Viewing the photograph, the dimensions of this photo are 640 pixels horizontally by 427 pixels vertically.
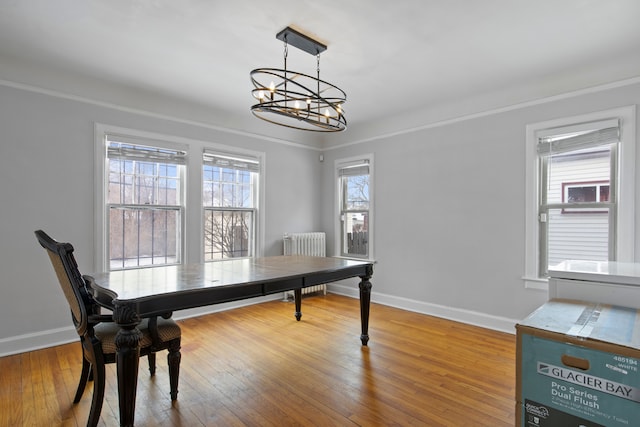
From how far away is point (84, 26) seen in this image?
253cm

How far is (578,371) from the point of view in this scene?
3.44 feet

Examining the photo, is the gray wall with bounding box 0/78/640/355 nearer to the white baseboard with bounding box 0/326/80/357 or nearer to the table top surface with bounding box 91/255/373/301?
the white baseboard with bounding box 0/326/80/357

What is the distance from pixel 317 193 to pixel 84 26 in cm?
382

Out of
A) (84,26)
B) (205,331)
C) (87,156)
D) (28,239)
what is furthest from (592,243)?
(28,239)

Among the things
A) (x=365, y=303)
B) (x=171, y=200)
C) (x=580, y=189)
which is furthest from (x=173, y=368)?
(x=580, y=189)

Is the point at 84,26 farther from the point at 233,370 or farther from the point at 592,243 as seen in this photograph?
the point at 592,243

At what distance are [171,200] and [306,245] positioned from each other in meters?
2.06

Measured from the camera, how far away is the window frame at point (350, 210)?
16.5 ft

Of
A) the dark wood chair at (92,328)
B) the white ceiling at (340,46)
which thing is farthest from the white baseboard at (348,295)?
the white ceiling at (340,46)

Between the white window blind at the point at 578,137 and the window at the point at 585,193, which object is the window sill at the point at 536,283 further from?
the white window blind at the point at 578,137

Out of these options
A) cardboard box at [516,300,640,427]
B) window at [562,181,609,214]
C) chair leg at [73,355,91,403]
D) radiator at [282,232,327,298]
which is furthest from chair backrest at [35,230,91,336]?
window at [562,181,609,214]

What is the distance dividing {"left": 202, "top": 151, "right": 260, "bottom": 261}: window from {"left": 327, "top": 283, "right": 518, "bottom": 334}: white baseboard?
1.91 m

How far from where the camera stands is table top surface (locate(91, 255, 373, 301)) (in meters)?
2.07

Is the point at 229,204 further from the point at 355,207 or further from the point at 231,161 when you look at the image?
the point at 355,207
